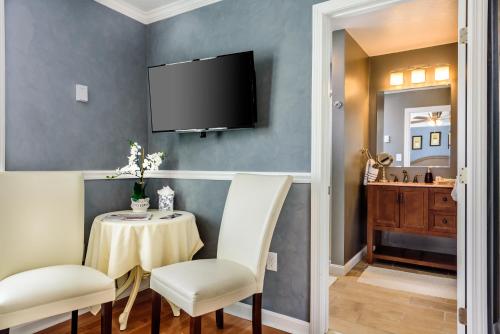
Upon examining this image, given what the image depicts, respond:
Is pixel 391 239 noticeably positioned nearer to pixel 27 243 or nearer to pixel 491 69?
pixel 491 69

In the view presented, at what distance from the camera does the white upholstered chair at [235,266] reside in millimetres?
1622

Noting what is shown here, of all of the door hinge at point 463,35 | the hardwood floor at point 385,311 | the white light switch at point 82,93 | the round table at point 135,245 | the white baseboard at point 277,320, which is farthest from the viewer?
the white light switch at point 82,93

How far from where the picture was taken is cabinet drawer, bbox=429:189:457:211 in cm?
332

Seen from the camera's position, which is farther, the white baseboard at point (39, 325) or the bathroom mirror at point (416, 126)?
the bathroom mirror at point (416, 126)

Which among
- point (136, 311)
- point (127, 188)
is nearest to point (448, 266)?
point (136, 311)

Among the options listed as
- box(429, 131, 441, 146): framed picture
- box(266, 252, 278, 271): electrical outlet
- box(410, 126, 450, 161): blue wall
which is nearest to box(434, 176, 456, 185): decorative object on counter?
box(410, 126, 450, 161): blue wall

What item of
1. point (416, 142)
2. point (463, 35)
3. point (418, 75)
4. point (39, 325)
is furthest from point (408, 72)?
point (39, 325)

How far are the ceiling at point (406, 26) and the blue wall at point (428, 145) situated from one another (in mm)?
939

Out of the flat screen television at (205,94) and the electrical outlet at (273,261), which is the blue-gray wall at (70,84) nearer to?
the flat screen television at (205,94)

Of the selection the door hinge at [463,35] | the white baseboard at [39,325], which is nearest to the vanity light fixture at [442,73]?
the door hinge at [463,35]

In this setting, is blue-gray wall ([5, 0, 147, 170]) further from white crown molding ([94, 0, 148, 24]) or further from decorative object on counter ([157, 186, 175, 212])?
decorative object on counter ([157, 186, 175, 212])

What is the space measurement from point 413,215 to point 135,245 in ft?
9.25

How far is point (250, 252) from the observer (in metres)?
1.90

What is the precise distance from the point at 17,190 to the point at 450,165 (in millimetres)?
3996
